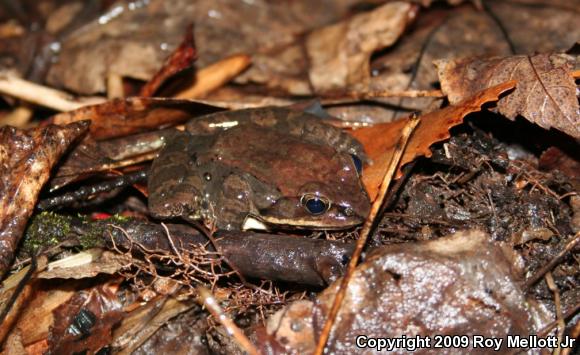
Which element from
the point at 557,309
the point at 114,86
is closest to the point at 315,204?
the point at 557,309

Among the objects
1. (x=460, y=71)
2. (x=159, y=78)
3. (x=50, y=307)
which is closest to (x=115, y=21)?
(x=159, y=78)

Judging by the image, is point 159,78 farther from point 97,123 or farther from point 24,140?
point 24,140

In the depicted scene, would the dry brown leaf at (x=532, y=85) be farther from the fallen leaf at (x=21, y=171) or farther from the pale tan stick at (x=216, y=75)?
the fallen leaf at (x=21, y=171)

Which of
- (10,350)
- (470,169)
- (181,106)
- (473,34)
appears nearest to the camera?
(10,350)

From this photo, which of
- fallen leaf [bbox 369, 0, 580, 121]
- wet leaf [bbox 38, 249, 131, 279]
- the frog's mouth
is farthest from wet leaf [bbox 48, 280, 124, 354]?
fallen leaf [bbox 369, 0, 580, 121]

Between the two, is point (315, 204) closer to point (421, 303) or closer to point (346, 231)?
point (346, 231)
